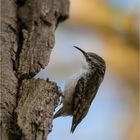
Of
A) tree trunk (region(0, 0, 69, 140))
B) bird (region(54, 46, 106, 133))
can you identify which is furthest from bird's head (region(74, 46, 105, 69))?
tree trunk (region(0, 0, 69, 140))

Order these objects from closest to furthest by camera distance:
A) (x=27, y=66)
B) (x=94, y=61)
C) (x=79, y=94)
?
(x=27, y=66), (x=79, y=94), (x=94, y=61)

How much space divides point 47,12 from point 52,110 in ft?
2.32

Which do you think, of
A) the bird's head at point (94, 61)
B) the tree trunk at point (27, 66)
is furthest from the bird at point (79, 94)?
the tree trunk at point (27, 66)

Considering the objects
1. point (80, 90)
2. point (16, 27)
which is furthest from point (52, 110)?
point (80, 90)

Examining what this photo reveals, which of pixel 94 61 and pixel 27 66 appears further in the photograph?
pixel 94 61

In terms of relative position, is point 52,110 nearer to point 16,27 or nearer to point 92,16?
point 16,27

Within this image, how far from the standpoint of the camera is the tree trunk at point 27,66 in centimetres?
307

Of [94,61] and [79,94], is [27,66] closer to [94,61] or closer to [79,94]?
[79,94]

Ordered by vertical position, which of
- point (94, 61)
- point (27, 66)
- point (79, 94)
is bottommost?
point (79, 94)

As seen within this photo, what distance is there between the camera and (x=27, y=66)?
3.36 meters

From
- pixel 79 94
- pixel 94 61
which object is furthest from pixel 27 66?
pixel 94 61

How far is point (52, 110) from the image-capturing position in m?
3.18

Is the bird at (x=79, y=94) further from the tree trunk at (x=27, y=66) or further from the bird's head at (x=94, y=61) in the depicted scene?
the tree trunk at (x=27, y=66)

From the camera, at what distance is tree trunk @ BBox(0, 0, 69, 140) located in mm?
3074
